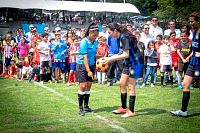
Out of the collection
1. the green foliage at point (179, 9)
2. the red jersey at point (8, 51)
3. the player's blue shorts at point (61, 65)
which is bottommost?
the player's blue shorts at point (61, 65)

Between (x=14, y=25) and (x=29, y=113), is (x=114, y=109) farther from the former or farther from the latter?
(x=14, y=25)

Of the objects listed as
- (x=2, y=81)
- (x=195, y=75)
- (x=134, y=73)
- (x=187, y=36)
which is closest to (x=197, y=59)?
(x=195, y=75)

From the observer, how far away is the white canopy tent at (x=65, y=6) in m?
38.9

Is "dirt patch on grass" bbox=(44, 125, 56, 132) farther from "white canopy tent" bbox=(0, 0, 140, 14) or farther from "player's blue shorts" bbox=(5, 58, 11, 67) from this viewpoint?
"white canopy tent" bbox=(0, 0, 140, 14)

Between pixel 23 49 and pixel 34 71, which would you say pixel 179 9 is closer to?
pixel 23 49

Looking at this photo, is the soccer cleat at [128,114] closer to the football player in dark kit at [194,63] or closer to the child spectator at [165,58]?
the football player in dark kit at [194,63]

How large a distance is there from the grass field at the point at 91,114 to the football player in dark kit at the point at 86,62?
1.77ft

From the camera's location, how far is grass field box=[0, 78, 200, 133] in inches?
288

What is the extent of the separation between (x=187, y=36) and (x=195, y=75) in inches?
189

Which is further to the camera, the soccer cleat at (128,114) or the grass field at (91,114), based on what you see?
the soccer cleat at (128,114)

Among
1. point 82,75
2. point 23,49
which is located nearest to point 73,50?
point 23,49

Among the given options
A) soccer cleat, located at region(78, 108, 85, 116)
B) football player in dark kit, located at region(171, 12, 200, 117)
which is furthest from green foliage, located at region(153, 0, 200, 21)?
soccer cleat, located at region(78, 108, 85, 116)

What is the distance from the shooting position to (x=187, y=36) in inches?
497

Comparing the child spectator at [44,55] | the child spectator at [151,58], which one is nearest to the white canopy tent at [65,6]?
the child spectator at [44,55]
